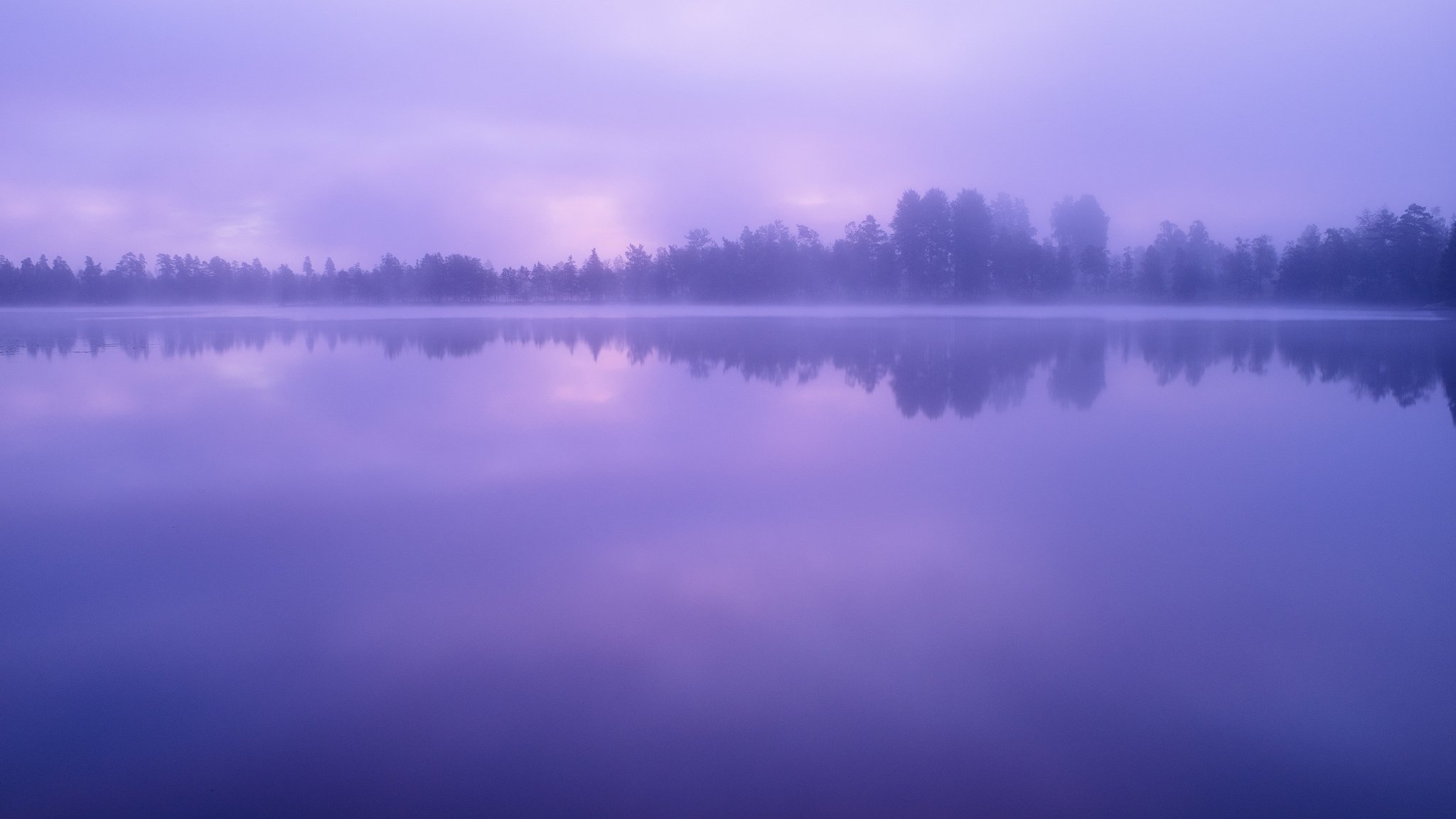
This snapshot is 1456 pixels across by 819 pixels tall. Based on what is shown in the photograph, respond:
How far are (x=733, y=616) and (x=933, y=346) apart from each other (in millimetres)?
16622

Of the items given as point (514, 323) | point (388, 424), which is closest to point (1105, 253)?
point (514, 323)

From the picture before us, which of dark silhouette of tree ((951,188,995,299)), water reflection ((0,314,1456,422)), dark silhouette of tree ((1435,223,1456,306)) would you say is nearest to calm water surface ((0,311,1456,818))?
water reflection ((0,314,1456,422))

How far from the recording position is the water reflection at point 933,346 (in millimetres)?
12852

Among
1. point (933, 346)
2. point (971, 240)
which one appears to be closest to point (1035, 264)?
point (971, 240)

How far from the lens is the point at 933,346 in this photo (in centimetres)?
1981

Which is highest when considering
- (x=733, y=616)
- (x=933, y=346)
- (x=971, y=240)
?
(x=971, y=240)

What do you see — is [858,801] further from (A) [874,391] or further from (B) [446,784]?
(A) [874,391]

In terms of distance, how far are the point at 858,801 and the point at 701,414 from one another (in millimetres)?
7371

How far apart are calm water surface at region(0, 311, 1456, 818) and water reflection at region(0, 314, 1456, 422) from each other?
326 cm

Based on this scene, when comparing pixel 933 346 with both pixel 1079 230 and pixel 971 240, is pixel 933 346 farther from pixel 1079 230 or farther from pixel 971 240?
pixel 1079 230

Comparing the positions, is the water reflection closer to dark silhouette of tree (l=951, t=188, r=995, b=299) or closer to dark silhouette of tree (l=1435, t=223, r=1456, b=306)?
dark silhouette of tree (l=1435, t=223, r=1456, b=306)

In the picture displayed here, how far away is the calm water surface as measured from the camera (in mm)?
2891

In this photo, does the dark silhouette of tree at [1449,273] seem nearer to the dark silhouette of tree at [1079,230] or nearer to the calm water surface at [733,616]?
the dark silhouette of tree at [1079,230]

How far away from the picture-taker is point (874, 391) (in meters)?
11.9
